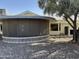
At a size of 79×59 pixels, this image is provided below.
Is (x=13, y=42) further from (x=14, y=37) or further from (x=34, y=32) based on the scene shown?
(x=34, y=32)

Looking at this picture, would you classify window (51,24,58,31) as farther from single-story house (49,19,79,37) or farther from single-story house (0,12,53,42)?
single-story house (0,12,53,42)

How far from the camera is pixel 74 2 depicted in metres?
12.7

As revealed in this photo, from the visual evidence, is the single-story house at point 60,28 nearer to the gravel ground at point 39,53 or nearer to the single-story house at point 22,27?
the single-story house at point 22,27

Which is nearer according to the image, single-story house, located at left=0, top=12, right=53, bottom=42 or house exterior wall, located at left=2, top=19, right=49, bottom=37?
single-story house, located at left=0, top=12, right=53, bottom=42

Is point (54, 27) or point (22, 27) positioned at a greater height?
point (22, 27)

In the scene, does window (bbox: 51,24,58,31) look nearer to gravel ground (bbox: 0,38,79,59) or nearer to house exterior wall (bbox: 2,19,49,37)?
house exterior wall (bbox: 2,19,49,37)

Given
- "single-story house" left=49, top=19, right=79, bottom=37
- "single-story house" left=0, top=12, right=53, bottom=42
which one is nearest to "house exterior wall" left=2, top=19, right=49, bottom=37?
"single-story house" left=0, top=12, right=53, bottom=42

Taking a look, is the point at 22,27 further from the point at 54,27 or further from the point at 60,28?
the point at 60,28

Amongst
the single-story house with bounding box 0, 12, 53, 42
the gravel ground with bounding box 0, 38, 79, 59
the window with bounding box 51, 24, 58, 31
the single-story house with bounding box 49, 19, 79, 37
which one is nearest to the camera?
the gravel ground with bounding box 0, 38, 79, 59

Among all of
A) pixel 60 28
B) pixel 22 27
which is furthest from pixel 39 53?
pixel 60 28

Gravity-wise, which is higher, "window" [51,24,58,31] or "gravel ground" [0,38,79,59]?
"window" [51,24,58,31]

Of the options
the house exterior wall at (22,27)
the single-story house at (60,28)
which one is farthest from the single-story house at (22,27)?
the single-story house at (60,28)

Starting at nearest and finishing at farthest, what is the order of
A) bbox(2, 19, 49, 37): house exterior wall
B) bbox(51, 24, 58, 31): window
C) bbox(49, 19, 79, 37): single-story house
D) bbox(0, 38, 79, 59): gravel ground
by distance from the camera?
bbox(0, 38, 79, 59): gravel ground < bbox(2, 19, 49, 37): house exterior wall < bbox(49, 19, 79, 37): single-story house < bbox(51, 24, 58, 31): window

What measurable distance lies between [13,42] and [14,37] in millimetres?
606
